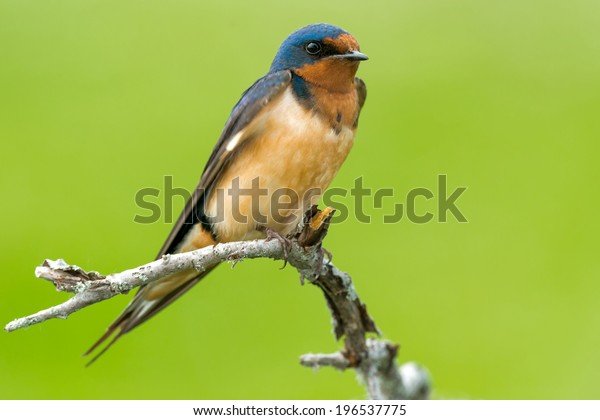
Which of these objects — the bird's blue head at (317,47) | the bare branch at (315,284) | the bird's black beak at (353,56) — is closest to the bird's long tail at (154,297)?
the bare branch at (315,284)

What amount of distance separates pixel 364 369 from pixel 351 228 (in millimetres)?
1275

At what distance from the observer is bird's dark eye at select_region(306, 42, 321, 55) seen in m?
3.50

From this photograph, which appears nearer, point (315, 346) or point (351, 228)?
point (315, 346)

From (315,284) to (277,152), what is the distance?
0.51 meters

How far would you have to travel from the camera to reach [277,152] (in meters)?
3.34

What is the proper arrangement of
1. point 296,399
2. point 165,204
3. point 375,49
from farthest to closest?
point 375,49 < point 165,204 < point 296,399

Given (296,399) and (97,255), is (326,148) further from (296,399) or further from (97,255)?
(97,255)

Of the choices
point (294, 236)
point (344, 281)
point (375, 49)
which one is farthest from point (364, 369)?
point (375, 49)

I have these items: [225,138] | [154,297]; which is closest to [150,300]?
[154,297]

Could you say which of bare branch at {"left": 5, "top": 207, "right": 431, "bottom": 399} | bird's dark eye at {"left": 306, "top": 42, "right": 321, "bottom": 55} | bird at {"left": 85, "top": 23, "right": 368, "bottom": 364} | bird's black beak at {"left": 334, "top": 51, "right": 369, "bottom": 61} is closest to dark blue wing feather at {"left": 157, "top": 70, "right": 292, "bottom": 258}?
bird at {"left": 85, "top": 23, "right": 368, "bottom": 364}

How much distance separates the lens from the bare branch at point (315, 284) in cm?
240

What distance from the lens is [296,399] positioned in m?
3.73

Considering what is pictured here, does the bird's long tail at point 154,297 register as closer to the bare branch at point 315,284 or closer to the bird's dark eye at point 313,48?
the bare branch at point 315,284

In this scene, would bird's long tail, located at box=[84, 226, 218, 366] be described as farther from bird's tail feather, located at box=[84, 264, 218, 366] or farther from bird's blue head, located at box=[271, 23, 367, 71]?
bird's blue head, located at box=[271, 23, 367, 71]
